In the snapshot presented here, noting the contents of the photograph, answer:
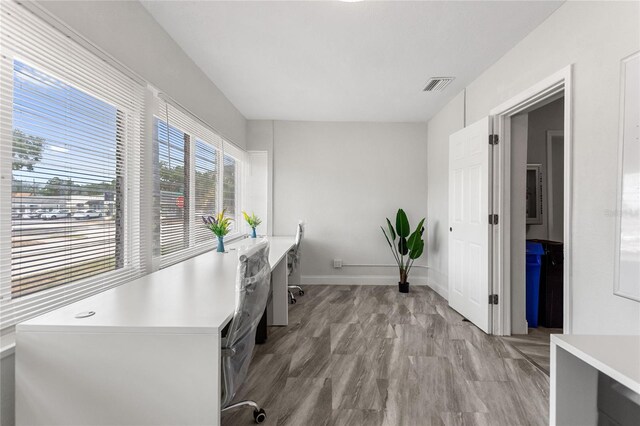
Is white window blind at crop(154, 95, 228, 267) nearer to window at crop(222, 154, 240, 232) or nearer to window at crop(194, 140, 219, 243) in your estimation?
window at crop(194, 140, 219, 243)

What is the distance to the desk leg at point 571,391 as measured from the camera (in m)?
1.13

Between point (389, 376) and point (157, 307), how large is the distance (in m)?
1.64

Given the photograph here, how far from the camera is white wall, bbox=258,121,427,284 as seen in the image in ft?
16.1

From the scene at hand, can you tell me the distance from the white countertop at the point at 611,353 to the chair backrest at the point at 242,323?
1217mm

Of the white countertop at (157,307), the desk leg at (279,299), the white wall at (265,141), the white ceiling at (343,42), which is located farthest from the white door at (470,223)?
the white wall at (265,141)

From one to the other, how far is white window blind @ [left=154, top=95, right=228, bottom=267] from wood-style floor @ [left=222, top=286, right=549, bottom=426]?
118 cm

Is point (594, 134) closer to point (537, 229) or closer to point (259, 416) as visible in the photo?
point (537, 229)

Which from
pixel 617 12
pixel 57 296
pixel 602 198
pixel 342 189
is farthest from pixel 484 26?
pixel 57 296

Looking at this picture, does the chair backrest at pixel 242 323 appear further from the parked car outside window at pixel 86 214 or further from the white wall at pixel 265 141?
the white wall at pixel 265 141

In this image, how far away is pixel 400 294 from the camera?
444cm

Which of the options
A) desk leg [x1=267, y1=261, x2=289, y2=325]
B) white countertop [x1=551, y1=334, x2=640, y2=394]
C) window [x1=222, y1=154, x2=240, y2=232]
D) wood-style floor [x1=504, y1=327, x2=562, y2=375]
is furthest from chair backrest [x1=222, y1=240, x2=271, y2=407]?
window [x1=222, y1=154, x2=240, y2=232]

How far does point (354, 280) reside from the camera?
4.93 meters

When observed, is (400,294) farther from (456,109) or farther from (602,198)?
(602,198)

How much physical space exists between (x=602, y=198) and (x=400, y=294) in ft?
9.65
